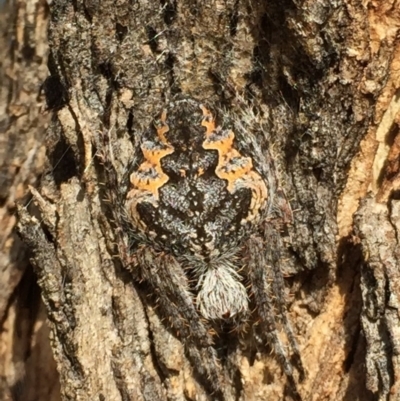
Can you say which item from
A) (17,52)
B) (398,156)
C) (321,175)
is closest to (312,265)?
(321,175)

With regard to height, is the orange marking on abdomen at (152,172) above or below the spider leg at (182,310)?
above

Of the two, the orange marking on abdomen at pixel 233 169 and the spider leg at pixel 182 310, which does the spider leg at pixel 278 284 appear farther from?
the spider leg at pixel 182 310

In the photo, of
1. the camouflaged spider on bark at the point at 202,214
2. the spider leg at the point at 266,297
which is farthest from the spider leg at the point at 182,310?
the spider leg at the point at 266,297

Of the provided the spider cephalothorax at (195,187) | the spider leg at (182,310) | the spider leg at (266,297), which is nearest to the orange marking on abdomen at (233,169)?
the spider cephalothorax at (195,187)

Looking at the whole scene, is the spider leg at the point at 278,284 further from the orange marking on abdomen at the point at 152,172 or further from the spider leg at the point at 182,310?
the orange marking on abdomen at the point at 152,172

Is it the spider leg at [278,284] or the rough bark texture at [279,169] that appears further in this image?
the spider leg at [278,284]

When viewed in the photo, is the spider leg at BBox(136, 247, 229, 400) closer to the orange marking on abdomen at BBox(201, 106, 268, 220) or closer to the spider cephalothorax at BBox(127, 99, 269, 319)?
the spider cephalothorax at BBox(127, 99, 269, 319)
